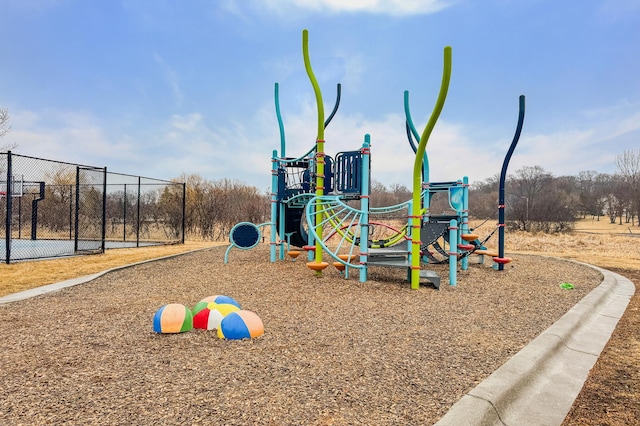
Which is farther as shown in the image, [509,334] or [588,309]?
[588,309]

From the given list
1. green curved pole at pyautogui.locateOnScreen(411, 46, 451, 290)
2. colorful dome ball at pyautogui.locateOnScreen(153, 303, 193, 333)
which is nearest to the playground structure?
green curved pole at pyautogui.locateOnScreen(411, 46, 451, 290)

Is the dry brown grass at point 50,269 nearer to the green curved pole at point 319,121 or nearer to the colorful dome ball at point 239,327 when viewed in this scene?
the colorful dome ball at point 239,327

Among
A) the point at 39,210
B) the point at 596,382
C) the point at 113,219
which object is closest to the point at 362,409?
the point at 596,382

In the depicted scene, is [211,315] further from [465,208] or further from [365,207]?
[465,208]

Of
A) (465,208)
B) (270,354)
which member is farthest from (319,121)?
(270,354)

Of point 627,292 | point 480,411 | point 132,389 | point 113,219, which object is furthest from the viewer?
point 113,219

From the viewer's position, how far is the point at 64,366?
2850 millimetres

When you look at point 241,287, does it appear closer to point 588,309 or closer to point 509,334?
point 509,334

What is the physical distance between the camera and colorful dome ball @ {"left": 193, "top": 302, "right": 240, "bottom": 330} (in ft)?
12.5

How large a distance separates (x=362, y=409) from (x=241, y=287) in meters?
4.25

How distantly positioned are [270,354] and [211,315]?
1.00 metres

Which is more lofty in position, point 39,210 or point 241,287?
point 39,210

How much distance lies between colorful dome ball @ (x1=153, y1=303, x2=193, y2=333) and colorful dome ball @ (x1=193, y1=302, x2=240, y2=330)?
0.14 meters

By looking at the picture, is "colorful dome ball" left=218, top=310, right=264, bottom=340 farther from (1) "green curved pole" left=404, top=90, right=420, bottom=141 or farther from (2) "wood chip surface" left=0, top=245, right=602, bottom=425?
(1) "green curved pole" left=404, top=90, right=420, bottom=141
